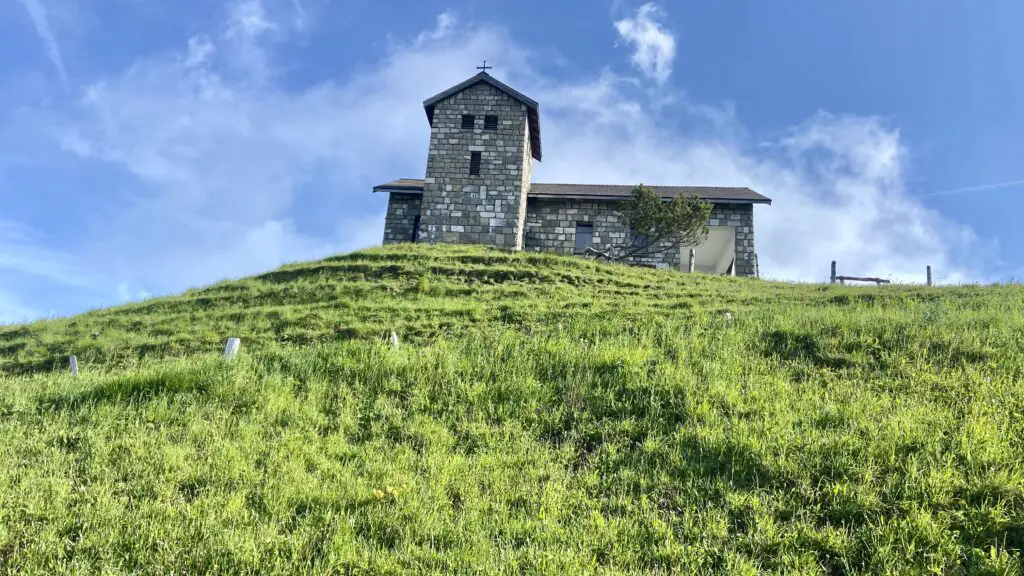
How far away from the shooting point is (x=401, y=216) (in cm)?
2855

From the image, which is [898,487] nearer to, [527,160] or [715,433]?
[715,433]

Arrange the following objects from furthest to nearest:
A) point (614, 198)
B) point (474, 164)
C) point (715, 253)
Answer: point (715, 253) → point (614, 198) → point (474, 164)

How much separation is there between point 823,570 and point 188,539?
15.4 ft

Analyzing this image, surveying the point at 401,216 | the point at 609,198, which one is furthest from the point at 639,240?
the point at 401,216

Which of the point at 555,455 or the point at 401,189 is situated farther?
the point at 401,189

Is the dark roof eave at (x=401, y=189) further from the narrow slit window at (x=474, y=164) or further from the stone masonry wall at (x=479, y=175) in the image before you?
the narrow slit window at (x=474, y=164)

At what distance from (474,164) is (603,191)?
6.24 meters

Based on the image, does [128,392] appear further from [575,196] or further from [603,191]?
[603,191]

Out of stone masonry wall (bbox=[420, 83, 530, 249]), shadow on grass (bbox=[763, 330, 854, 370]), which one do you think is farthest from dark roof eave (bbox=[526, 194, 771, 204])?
shadow on grass (bbox=[763, 330, 854, 370])

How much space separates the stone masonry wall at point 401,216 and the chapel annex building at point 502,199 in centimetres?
4

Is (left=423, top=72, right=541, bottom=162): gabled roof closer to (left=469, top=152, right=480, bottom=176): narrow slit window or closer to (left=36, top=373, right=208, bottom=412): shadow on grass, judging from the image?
(left=469, top=152, right=480, bottom=176): narrow slit window

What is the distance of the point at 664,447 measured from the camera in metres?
6.40

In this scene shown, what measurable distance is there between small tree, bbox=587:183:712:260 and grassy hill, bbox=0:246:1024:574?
14494mm

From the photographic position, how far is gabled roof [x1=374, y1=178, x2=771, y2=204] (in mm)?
28031
